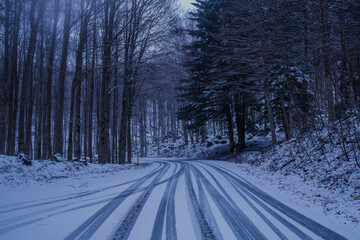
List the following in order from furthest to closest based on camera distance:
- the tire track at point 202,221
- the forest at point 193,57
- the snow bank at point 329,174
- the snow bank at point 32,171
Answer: the snow bank at point 32,171
the forest at point 193,57
the snow bank at point 329,174
the tire track at point 202,221

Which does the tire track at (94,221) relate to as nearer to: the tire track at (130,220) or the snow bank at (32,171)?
the tire track at (130,220)

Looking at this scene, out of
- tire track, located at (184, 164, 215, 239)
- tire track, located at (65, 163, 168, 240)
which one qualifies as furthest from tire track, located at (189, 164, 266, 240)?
tire track, located at (65, 163, 168, 240)

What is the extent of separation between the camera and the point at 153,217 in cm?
315

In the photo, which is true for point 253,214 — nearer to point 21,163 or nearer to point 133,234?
point 133,234

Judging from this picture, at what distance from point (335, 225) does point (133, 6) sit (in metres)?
15.6

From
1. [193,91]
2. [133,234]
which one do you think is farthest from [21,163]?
[193,91]

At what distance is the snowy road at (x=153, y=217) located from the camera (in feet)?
8.43

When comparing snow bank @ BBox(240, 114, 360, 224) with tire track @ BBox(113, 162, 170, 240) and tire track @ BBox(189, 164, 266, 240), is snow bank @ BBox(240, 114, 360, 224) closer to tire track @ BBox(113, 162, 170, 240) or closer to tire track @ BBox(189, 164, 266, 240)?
tire track @ BBox(189, 164, 266, 240)

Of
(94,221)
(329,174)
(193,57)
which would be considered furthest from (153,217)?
(193,57)

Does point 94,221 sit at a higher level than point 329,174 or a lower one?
lower

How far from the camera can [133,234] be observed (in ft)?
8.29

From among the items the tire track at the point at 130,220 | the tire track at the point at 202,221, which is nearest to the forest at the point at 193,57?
the tire track at the point at 202,221

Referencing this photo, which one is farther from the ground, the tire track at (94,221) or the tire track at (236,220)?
the tire track at (94,221)

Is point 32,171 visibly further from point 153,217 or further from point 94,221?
point 153,217
